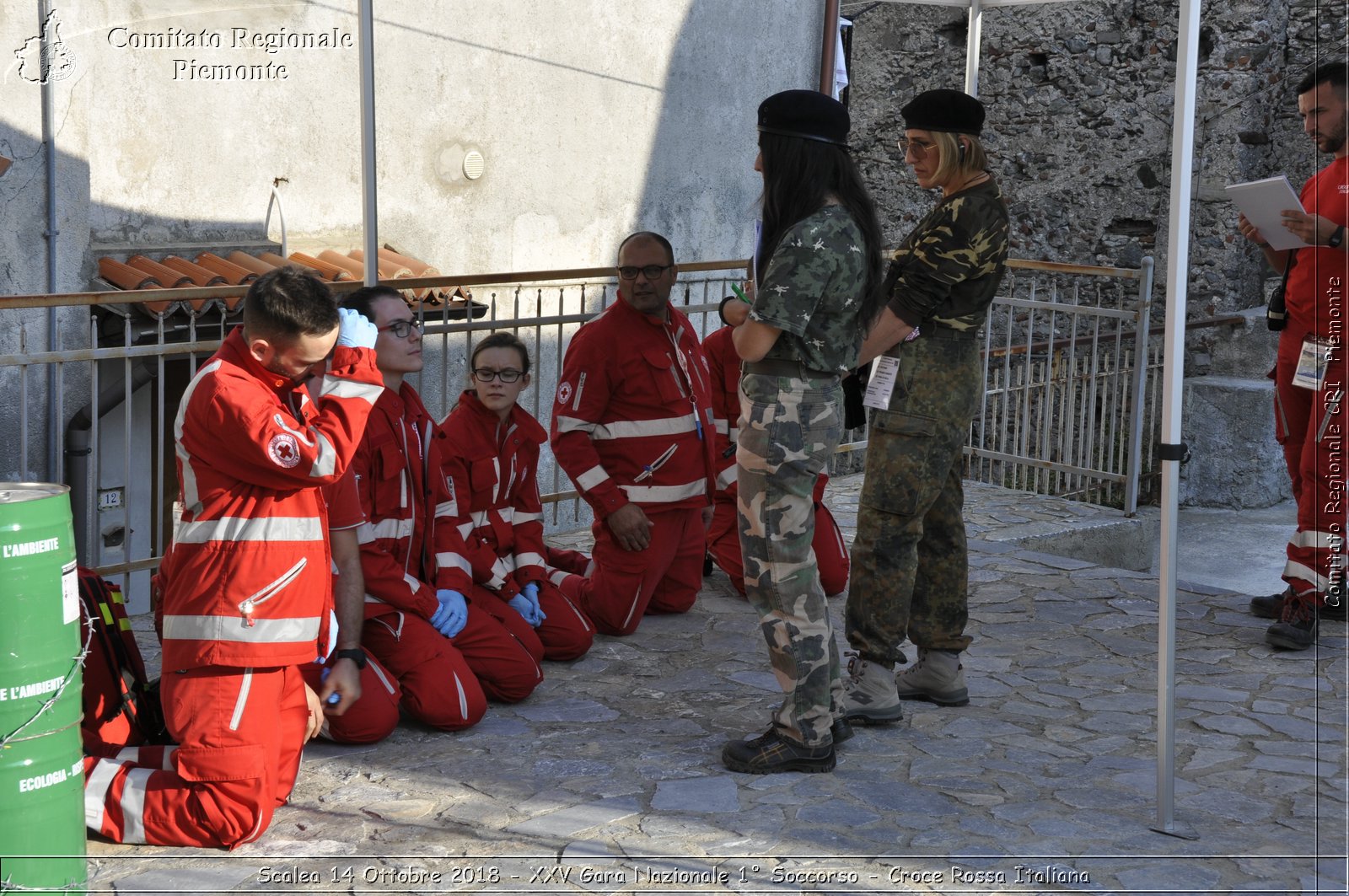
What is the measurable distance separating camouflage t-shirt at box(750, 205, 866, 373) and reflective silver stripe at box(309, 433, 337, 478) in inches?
46.4

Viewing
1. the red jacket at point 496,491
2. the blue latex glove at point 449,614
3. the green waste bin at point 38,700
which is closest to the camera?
the green waste bin at point 38,700

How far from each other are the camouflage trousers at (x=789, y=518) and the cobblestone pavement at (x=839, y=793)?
0.37 metres

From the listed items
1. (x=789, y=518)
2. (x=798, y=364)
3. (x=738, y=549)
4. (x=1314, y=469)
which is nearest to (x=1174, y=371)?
(x=798, y=364)

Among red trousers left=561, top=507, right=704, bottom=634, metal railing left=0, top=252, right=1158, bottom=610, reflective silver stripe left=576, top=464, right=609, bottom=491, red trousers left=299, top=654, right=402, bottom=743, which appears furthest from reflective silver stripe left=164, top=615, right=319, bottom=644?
metal railing left=0, top=252, right=1158, bottom=610

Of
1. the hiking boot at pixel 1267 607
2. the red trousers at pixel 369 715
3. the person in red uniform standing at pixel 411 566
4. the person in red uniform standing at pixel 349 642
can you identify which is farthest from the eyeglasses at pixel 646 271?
the hiking boot at pixel 1267 607

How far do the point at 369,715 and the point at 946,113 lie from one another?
2552 millimetres

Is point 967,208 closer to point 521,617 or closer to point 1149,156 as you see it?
point 521,617

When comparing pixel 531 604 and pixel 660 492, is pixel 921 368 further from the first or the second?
pixel 531 604

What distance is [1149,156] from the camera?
39.2ft

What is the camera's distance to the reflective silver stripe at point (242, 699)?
3436mm

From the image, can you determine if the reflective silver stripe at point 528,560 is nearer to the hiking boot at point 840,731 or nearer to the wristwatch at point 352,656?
the wristwatch at point 352,656

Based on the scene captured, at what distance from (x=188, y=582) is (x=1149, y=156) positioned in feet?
34.3

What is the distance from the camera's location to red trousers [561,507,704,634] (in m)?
5.43

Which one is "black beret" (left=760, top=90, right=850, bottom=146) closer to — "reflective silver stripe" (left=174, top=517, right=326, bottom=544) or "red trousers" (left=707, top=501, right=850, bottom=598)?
"reflective silver stripe" (left=174, top=517, right=326, bottom=544)
